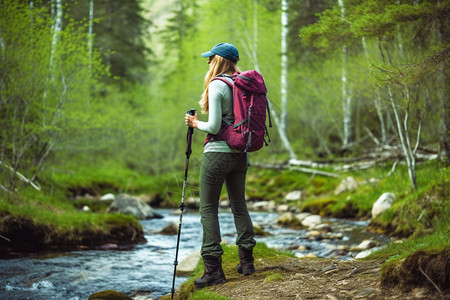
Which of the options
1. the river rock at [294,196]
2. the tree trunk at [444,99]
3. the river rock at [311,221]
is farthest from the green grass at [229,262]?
the river rock at [294,196]

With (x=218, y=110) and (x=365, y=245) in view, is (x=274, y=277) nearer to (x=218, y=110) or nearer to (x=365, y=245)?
(x=218, y=110)

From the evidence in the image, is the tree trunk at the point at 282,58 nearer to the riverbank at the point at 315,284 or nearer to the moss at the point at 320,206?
the moss at the point at 320,206

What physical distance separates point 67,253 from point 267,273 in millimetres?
5557

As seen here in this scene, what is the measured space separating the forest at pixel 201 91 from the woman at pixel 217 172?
945 millimetres

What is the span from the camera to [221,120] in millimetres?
4418

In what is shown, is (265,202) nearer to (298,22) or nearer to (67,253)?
(298,22)

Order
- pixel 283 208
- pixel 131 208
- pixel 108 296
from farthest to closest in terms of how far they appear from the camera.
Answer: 1. pixel 283 208
2. pixel 131 208
3. pixel 108 296

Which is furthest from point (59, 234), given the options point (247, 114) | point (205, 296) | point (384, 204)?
point (384, 204)

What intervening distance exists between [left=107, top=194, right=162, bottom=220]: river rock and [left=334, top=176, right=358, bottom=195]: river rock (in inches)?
253

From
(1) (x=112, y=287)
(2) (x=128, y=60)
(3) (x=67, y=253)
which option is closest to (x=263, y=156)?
(2) (x=128, y=60)

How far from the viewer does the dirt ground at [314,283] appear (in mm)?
3666

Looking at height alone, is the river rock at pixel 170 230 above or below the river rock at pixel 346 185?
below

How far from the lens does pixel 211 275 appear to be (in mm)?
4598

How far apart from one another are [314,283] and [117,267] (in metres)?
4.79
